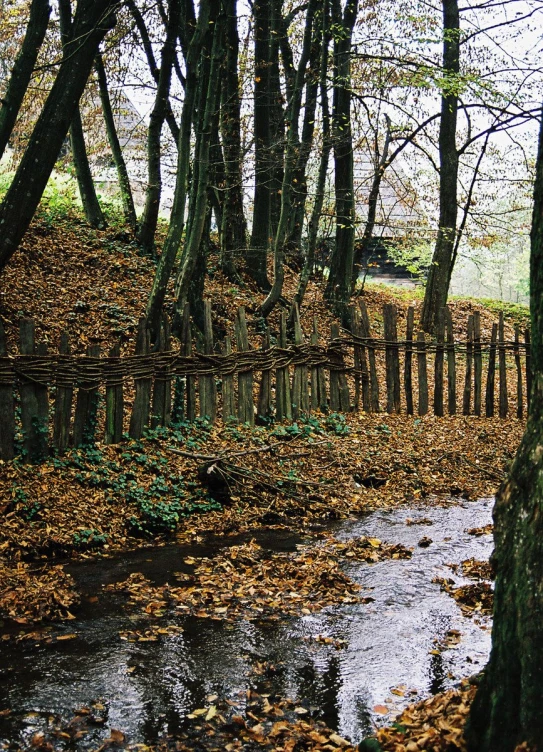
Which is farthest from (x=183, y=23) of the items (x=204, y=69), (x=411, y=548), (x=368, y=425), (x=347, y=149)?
(x=411, y=548)

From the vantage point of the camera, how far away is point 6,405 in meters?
6.32

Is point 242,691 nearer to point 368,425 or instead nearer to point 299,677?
point 299,677

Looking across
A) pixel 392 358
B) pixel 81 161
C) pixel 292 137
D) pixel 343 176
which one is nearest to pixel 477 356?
pixel 392 358

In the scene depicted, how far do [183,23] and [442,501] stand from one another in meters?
9.77

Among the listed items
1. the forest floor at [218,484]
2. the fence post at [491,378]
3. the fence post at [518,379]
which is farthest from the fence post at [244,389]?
the fence post at [518,379]

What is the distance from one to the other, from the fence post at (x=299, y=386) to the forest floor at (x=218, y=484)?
33cm

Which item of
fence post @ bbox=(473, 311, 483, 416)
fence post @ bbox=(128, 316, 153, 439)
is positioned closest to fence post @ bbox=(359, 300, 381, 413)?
fence post @ bbox=(473, 311, 483, 416)

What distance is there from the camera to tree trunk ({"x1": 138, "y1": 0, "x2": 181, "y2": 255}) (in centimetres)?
1383

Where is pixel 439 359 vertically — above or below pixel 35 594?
above

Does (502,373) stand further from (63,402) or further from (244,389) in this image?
(63,402)

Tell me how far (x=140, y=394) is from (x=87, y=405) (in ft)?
2.40

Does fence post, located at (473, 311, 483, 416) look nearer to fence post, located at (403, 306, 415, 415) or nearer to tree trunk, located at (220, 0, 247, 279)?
fence post, located at (403, 306, 415, 415)

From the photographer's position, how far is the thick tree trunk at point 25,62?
841cm

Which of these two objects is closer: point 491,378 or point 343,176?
point 491,378
